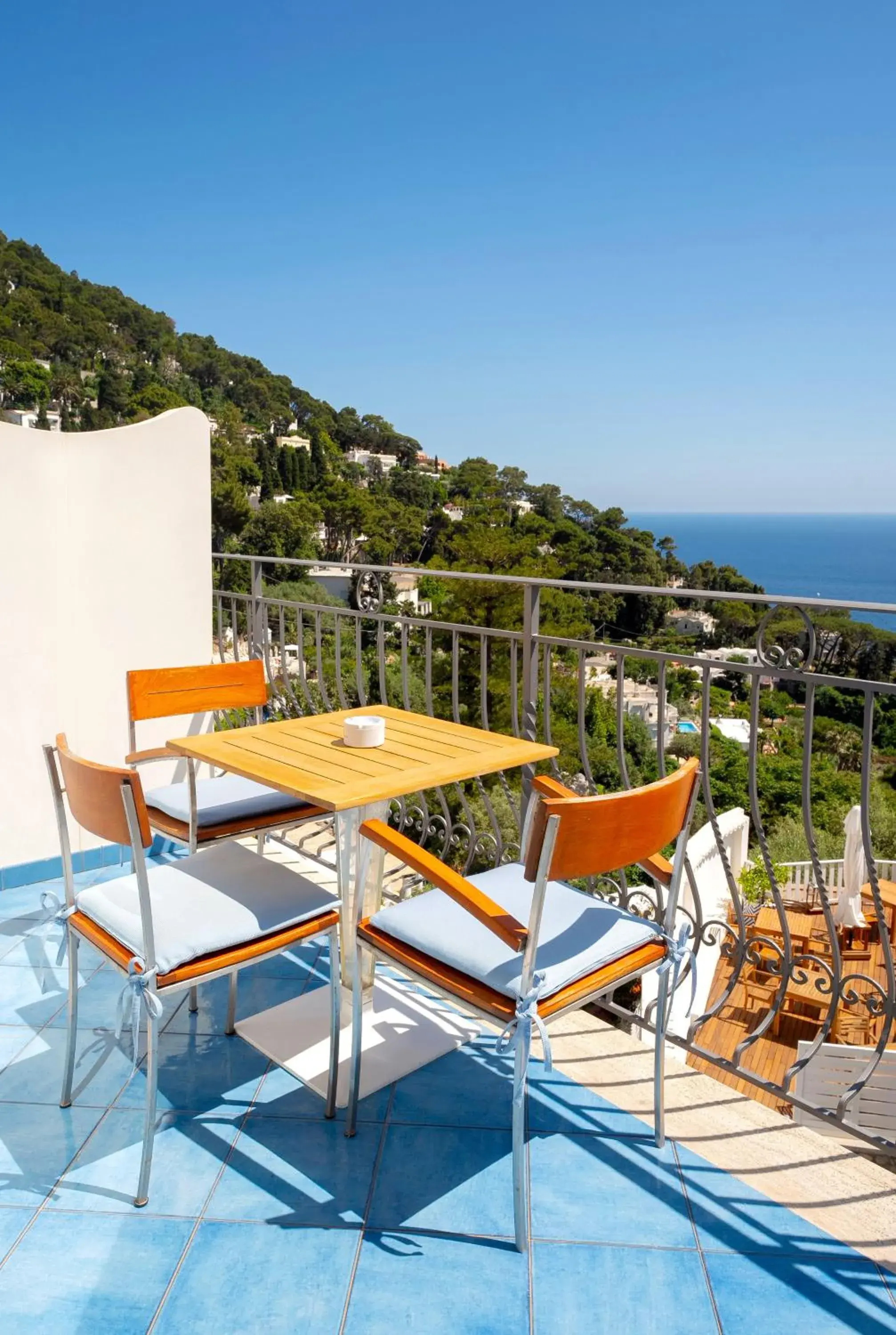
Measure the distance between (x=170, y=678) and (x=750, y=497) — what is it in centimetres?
Result: 8935

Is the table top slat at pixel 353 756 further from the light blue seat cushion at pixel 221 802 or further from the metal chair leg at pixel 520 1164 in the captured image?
the metal chair leg at pixel 520 1164

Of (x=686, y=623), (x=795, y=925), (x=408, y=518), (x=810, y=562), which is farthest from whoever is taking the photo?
(x=810, y=562)

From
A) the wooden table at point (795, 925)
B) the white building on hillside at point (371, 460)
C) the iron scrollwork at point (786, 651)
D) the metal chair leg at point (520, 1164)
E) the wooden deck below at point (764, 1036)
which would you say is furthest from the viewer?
the white building on hillside at point (371, 460)

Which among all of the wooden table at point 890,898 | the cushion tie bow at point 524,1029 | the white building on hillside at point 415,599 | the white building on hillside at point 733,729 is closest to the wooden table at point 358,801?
the cushion tie bow at point 524,1029

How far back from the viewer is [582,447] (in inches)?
2950

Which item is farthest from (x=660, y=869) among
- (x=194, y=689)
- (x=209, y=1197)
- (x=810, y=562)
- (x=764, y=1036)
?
(x=810, y=562)

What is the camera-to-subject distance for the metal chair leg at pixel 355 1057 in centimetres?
196

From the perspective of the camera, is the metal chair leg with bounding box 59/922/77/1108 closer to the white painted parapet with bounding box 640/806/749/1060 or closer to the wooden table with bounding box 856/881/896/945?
the white painted parapet with bounding box 640/806/749/1060

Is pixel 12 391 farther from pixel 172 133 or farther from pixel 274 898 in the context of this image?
pixel 274 898

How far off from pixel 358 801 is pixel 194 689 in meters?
1.42

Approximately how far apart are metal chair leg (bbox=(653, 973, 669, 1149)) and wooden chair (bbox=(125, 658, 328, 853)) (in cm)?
111

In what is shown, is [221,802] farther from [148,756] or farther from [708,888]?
[708,888]

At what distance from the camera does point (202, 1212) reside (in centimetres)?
179

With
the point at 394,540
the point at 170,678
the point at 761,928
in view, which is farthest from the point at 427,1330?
the point at 394,540
